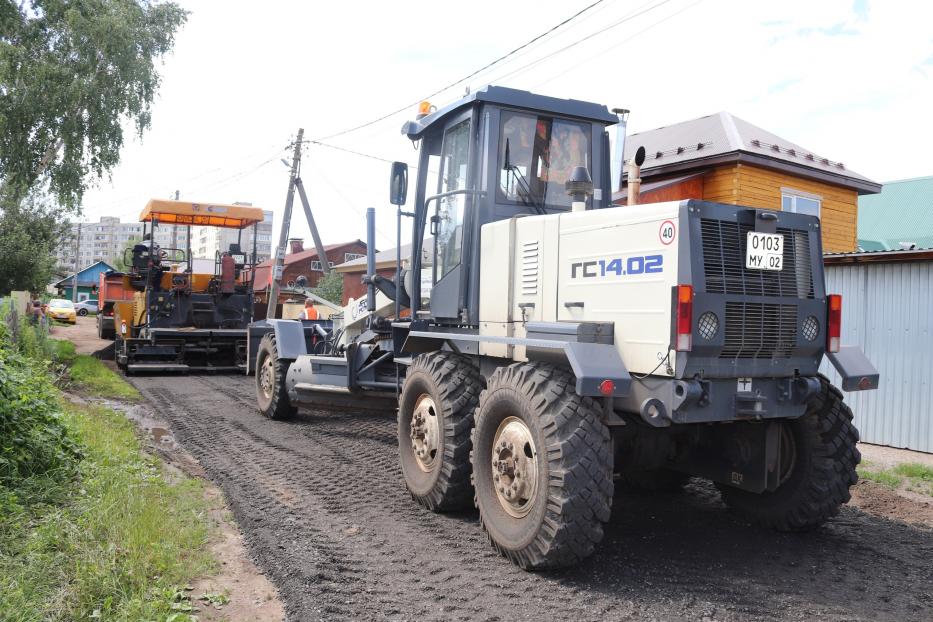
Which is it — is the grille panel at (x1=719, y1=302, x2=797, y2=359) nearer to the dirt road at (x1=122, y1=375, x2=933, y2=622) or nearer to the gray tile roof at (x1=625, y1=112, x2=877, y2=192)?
the dirt road at (x1=122, y1=375, x2=933, y2=622)

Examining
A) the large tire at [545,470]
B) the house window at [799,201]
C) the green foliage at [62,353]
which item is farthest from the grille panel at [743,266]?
the green foliage at [62,353]

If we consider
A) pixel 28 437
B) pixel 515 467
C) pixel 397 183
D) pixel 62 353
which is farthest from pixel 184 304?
pixel 515 467

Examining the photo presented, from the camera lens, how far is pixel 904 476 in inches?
280

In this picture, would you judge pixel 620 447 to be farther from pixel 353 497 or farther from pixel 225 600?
pixel 225 600

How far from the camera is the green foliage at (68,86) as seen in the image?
15.9 meters

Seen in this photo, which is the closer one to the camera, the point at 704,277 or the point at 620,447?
the point at 704,277

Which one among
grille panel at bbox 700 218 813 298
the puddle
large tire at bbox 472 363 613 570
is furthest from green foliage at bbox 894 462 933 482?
the puddle

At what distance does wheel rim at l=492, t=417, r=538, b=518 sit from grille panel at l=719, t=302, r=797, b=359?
124cm

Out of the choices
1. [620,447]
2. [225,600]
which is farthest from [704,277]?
[225,600]

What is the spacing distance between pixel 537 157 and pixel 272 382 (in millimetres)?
5384

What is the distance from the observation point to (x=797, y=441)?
4.95 meters

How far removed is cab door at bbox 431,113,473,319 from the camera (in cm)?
567

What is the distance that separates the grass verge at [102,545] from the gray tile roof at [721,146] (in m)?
9.66

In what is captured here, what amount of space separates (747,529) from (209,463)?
4839mm
